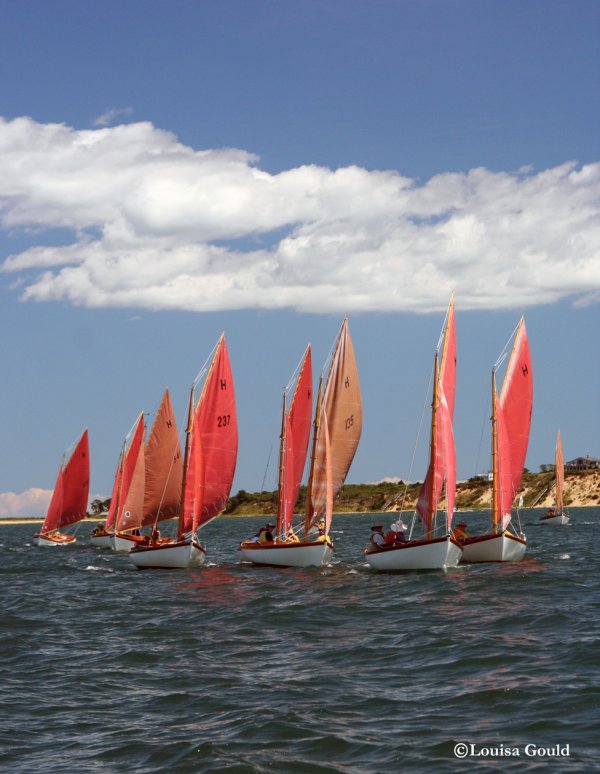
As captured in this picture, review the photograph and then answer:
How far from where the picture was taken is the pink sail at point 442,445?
4500cm

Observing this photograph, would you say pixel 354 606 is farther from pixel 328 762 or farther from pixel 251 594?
pixel 328 762

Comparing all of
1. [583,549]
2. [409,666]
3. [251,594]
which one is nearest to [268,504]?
[583,549]

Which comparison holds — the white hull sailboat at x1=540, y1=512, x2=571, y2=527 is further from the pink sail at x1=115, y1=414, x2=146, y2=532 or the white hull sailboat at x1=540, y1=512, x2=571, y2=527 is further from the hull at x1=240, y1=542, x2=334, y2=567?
the hull at x1=240, y1=542, x2=334, y2=567

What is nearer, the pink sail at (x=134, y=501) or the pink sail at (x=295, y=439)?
the pink sail at (x=295, y=439)

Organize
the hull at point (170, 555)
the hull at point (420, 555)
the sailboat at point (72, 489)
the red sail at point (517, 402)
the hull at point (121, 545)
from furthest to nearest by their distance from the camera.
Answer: the sailboat at point (72, 489) < the hull at point (121, 545) < the hull at point (170, 555) < the red sail at point (517, 402) < the hull at point (420, 555)

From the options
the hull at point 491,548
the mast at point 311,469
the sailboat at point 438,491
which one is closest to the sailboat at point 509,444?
the hull at point 491,548

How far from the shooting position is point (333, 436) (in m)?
51.3

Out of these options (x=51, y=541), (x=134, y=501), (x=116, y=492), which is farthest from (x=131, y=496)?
(x=51, y=541)

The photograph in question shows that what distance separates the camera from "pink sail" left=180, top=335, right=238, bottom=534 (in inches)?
2056

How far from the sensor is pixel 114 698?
20.3 meters

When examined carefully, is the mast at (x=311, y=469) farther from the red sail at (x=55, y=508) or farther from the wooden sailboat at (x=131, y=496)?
the red sail at (x=55, y=508)

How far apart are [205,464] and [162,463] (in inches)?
680

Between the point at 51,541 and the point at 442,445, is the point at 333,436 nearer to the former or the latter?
the point at 442,445

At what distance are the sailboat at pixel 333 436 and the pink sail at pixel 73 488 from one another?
132ft
